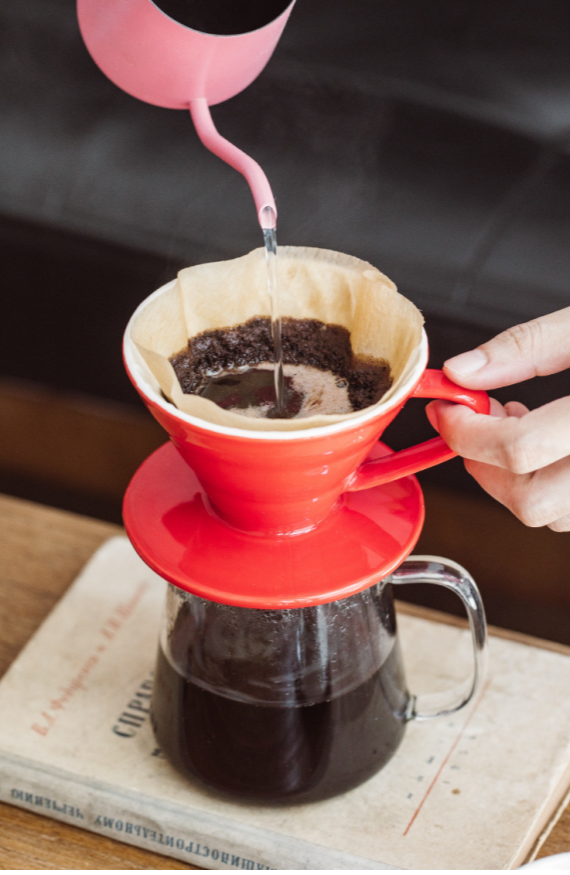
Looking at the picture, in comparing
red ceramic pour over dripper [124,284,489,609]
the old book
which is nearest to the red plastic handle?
red ceramic pour over dripper [124,284,489,609]

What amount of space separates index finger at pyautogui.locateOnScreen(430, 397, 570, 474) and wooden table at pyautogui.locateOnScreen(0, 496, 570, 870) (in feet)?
1.04

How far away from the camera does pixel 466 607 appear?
660mm

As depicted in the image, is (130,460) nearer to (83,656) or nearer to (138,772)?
(83,656)

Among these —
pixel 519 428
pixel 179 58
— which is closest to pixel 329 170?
pixel 179 58

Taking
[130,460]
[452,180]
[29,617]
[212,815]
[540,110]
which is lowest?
[130,460]

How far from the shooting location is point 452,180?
1.41 metres

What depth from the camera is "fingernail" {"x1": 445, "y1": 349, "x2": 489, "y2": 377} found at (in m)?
0.57

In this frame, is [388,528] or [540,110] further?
[540,110]

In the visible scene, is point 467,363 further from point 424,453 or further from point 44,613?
point 44,613

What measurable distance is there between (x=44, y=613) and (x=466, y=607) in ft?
1.38

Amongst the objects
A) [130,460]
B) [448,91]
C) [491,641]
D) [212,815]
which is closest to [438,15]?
[448,91]

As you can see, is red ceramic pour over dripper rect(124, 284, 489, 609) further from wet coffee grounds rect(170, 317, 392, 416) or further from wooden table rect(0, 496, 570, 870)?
wooden table rect(0, 496, 570, 870)

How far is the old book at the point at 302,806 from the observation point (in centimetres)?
64

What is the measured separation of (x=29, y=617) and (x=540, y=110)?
3.87 ft
